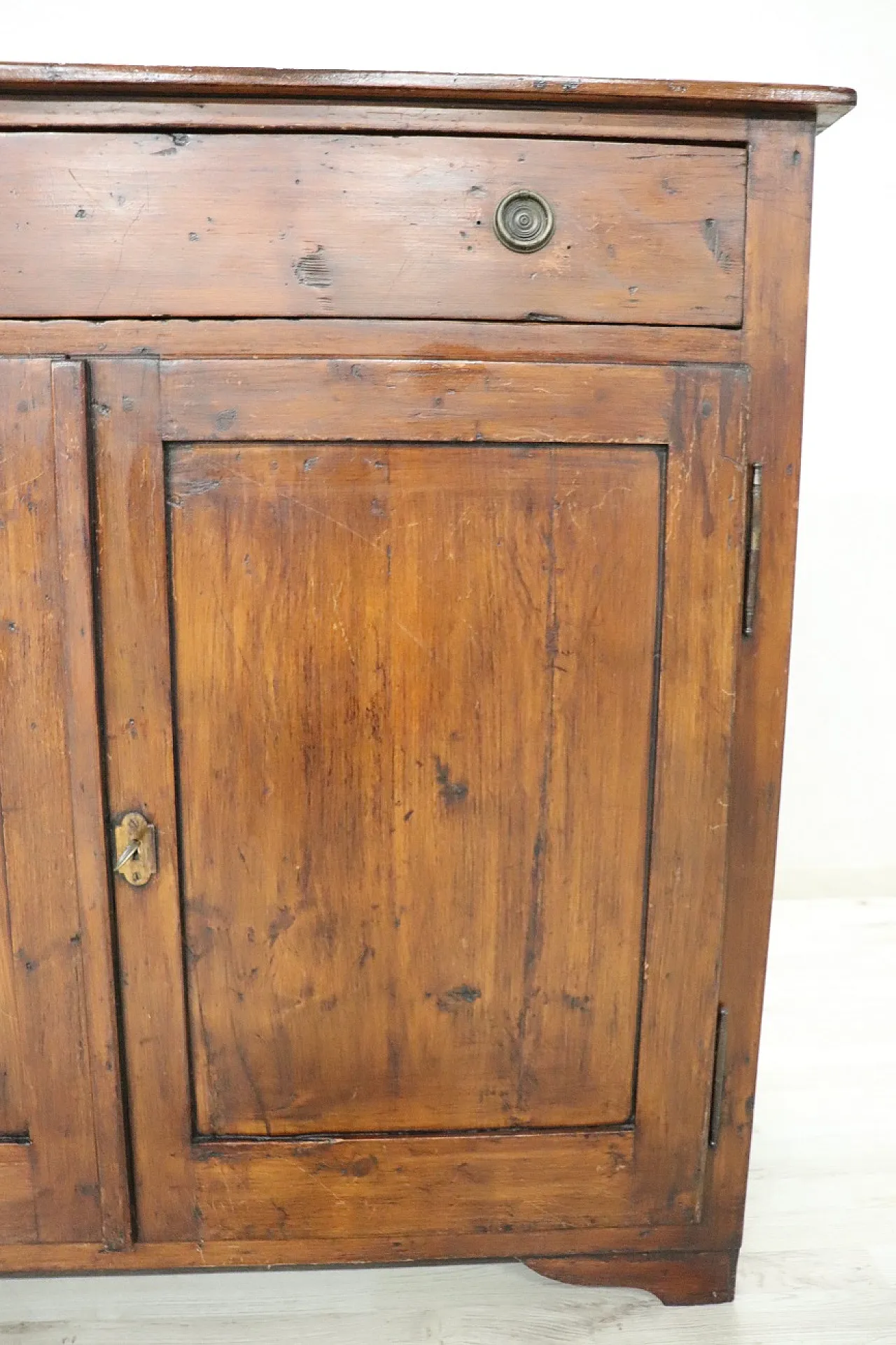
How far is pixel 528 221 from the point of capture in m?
1.17

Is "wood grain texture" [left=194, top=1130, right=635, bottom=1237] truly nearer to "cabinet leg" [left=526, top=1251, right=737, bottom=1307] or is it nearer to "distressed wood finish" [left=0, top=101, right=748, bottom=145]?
"cabinet leg" [left=526, top=1251, right=737, bottom=1307]

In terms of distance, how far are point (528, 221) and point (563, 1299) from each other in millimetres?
1479

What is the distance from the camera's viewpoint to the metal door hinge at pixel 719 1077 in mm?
1366

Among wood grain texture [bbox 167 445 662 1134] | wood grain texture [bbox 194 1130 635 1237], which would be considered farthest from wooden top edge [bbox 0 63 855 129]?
wood grain texture [bbox 194 1130 635 1237]

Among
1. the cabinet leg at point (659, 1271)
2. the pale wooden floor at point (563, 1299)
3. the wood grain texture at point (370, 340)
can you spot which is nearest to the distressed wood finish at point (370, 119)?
the wood grain texture at point (370, 340)

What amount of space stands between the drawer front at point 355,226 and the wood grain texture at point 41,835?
0.51 feet

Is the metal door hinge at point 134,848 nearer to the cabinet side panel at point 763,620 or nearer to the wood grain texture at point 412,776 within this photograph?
the wood grain texture at point 412,776

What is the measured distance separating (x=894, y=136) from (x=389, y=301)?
177 cm

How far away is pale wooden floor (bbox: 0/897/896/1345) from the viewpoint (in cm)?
143

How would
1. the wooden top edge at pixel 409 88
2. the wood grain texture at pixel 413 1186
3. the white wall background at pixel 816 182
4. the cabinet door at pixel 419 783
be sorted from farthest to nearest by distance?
the white wall background at pixel 816 182 < the wood grain texture at pixel 413 1186 < the cabinet door at pixel 419 783 < the wooden top edge at pixel 409 88

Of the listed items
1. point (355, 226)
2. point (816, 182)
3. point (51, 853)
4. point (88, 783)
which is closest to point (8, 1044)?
point (51, 853)

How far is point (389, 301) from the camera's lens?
1181 millimetres

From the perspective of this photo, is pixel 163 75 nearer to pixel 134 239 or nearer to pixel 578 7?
pixel 134 239

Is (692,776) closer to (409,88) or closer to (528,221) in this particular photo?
(528,221)
